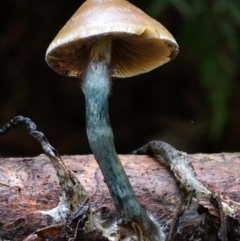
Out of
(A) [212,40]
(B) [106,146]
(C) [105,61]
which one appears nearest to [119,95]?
(A) [212,40]

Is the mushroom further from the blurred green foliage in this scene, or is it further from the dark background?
the dark background

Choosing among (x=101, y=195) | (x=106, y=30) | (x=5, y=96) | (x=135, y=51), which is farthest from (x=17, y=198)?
(x=5, y=96)

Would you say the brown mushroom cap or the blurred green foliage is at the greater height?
the brown mushroom cap

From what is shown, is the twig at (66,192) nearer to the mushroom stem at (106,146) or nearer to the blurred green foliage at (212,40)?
the mushroom stem at (106,146)

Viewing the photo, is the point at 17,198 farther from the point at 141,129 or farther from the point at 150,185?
the point at 141,129

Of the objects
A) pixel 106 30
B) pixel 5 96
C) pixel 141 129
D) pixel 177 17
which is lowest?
pixel 141 129

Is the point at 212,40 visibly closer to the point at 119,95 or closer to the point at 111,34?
the point at 119,95

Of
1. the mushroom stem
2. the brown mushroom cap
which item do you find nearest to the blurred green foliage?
the brown mushroom cap
